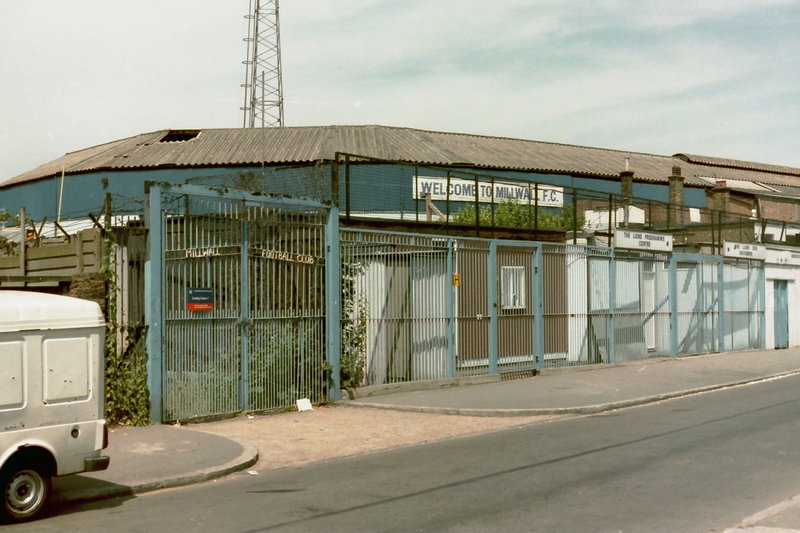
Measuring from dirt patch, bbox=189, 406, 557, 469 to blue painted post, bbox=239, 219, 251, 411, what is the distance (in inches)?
17.3

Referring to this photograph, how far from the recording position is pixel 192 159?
5084cm

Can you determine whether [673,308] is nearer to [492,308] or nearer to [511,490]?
[492,308]

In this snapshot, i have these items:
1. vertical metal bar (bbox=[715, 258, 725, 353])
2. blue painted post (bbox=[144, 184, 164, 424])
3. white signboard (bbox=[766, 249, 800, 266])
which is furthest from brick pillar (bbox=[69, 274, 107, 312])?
white signboard (bbox=[766, 249, 800, 266])

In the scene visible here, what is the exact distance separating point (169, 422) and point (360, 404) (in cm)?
381

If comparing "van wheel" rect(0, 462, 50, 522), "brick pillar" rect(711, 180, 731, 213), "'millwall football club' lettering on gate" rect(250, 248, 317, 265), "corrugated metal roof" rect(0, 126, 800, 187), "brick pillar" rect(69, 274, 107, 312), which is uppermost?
"corrugated metal roof" rect(0, 126, 800, 187)

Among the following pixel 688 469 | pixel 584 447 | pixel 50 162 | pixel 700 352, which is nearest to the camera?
pixel 688 469

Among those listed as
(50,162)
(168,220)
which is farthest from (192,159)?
(168,220)

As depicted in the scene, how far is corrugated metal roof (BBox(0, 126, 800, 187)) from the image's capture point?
50.6m

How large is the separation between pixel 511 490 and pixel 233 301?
687cm

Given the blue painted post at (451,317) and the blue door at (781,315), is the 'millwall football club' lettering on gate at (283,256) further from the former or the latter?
the blue door at (781,315)

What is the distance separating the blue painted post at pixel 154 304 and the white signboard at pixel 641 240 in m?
14.3

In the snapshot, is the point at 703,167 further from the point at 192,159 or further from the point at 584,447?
the point at 584,447

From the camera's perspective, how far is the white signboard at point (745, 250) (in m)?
29.3

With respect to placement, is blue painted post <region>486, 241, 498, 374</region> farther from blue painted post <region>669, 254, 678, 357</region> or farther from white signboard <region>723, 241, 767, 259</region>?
white signboard <region>723, 241, 767, 259</region>
